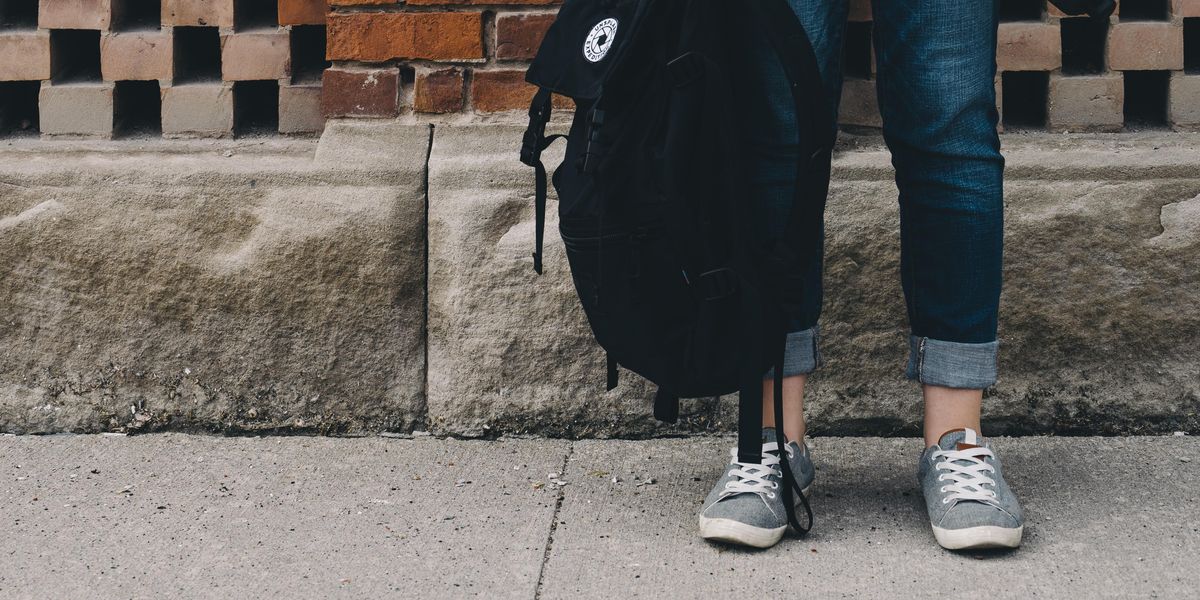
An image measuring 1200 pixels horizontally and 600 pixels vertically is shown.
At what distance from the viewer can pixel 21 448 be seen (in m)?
2.29

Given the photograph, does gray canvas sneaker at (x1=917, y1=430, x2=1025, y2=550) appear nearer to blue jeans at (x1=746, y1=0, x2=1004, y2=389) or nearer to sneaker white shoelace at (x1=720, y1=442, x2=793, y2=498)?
blue jeans at (x1=746, y1=0, x2=1004, y2=389)

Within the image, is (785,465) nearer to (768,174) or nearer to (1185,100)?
(768,174)

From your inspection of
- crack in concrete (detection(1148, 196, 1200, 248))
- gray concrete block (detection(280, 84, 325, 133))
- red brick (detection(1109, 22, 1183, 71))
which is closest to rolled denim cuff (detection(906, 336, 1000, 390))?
crack in concrete (detection(1148, 196, 1200, 248))

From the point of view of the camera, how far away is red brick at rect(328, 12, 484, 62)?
2.24m

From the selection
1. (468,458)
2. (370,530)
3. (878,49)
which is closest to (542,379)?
(468,458)

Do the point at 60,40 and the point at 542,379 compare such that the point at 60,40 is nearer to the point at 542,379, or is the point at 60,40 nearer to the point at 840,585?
the point at 542,379

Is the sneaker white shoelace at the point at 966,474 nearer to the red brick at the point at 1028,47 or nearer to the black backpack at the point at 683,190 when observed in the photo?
the black backpack at the point at 683,190

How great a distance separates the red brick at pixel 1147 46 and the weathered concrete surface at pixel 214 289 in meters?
1.33

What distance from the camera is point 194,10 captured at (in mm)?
2369

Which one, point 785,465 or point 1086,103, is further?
point 1086,103

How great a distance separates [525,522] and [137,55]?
4.06 ft

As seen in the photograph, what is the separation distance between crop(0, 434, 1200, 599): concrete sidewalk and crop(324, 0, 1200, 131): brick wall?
0.64m

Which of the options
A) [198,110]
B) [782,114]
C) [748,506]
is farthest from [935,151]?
[198,110]

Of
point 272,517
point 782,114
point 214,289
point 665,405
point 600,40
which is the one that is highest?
point 600,40
